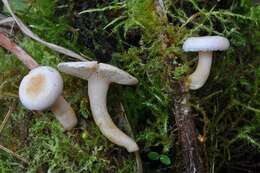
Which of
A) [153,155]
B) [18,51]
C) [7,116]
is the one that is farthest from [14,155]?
[153,155]

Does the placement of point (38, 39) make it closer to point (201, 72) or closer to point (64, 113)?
point (64, 113)

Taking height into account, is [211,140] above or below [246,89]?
below

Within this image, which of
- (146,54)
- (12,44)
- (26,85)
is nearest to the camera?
(26,85)

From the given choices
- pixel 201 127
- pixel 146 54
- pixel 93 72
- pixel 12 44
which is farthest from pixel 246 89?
pixel 12 44

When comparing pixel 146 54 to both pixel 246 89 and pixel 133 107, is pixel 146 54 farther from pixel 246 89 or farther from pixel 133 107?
pixel 246 89

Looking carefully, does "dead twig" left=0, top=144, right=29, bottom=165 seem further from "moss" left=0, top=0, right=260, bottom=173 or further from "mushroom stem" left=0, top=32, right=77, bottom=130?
"mushroom stem" left=0, top=32, right=77, bottom=130

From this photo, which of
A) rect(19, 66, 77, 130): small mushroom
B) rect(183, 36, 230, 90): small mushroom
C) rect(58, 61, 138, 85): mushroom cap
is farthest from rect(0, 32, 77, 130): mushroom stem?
rect(183, 36, 230, 90): small mushroom
